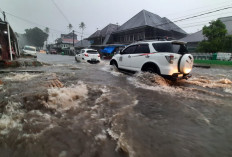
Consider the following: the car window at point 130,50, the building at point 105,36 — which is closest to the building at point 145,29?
the building at point 105,36

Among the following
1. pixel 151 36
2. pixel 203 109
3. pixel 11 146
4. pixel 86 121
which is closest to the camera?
pixel 11 146

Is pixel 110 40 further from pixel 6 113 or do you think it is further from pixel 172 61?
pixel 6 113

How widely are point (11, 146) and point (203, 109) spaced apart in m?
3.53

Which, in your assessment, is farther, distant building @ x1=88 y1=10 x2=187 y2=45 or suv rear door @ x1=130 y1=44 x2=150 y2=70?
distant building @ x1=88 y1=10 x2=187 y2=45

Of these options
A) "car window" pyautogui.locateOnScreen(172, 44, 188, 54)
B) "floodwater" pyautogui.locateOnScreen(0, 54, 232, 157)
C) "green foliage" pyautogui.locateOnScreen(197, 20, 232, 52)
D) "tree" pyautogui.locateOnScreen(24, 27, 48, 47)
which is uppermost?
"tree" pyautogui.locateOnScreen(24, 27, 48, 47)

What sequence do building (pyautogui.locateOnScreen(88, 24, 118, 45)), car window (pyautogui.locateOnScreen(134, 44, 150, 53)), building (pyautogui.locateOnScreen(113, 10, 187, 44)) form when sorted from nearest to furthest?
1. car window (pyautogui.locateOnScreen(134, 44, 150, 53))
2. building (pyautogui.locateOnScreen(113, 10, 187, 44))
3. building (pyautogui.locateOnScreen(88, 24, 118, 45))

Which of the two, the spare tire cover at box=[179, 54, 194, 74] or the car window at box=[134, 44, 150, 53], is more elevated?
the car window at box=[134, 44, 150, 53]

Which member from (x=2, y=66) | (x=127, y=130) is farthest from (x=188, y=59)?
(x=2, y=66)

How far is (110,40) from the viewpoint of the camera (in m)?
27.9

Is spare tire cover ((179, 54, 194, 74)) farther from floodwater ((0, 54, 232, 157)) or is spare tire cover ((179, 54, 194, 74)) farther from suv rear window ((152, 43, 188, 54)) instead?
floodwater ((0, 54, 232, 157))

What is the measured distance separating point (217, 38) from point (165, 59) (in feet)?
52.2

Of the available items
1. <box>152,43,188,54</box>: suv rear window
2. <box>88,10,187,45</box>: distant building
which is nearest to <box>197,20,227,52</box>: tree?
<box>88,10,187,45</box>: distant building

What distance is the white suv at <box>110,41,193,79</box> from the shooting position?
4.26 metres

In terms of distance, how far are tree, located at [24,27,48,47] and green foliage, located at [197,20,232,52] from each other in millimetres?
92127
